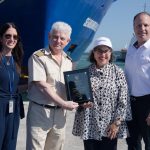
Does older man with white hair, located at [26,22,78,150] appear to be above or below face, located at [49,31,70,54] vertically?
below

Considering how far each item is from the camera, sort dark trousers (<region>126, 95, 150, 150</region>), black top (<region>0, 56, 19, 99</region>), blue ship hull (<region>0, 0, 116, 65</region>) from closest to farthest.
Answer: black top (<region>0, 56, 19, 99</region>)
dark trousers (<region>126, 95, 150, 150</region>)
blue ship hull (<region>0, 0, 116, 65</region>)

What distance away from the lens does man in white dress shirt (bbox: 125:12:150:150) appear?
3391mm

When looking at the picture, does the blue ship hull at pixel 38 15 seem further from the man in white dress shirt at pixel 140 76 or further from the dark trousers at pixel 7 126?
the dark trousers at pixel 7 126

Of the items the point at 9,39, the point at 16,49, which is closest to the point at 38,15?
the point at 16,49

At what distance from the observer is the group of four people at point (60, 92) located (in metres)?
3.17

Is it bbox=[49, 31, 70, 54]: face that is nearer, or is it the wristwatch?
bbox=[49, 31, 70, 54]: face

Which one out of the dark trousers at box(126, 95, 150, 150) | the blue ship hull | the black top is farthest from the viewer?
the blue ship hull

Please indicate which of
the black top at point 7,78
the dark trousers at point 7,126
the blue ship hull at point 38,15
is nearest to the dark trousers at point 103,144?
the dark trousers at point 7,126

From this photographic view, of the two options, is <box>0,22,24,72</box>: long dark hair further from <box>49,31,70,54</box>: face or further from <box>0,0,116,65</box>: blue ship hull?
<box>0,0,116,65</box>: blue ship hull

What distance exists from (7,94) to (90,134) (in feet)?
2.73

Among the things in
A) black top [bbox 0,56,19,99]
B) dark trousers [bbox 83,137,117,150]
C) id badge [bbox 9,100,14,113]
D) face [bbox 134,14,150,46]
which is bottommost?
dark trousers [bbox 83,137,117,150]

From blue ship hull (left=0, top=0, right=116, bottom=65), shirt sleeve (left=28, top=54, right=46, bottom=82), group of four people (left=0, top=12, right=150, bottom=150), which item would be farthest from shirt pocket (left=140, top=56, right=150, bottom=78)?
blue ship hull (left=0, top=0, right=116, bottom=65)

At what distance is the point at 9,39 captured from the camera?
319cm

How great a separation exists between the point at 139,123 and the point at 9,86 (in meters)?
1.33
